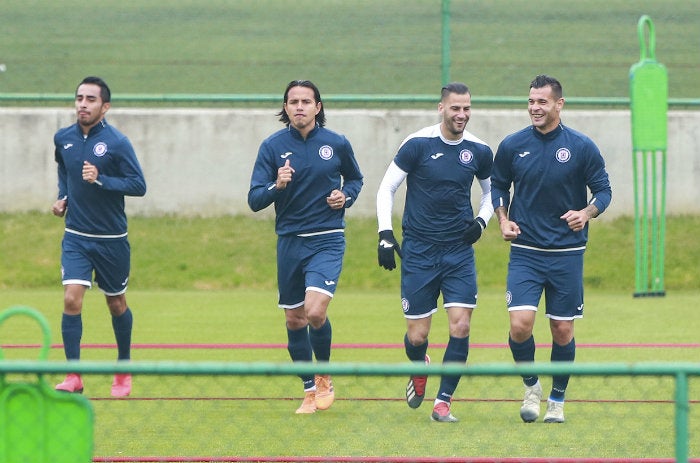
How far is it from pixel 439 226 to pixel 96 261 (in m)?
2.55

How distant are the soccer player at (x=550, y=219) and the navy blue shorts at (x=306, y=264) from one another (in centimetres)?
119

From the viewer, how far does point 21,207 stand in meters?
16.7

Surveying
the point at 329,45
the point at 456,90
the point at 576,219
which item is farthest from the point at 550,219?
the point at 329,45

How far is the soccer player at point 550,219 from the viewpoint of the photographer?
8.87m

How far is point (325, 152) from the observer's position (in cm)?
946

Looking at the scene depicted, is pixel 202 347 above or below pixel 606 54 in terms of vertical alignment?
below

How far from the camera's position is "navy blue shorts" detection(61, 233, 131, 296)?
9.74 meters

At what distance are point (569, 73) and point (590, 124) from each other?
1959 mm

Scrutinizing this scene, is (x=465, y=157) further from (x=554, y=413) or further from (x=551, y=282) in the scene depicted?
(x=554, y=413)

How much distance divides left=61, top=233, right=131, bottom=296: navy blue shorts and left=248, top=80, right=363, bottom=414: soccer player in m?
1.24

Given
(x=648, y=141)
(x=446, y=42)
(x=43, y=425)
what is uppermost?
(x=446, y=42)

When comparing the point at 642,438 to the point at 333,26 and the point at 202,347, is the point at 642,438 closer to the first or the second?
the point at 202,347

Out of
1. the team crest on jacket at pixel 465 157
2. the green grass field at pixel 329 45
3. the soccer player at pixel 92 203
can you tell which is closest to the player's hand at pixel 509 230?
the team crest on jacket at pixel 465 157

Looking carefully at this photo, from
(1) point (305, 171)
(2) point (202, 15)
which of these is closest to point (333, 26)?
(2) point (202, 15)
